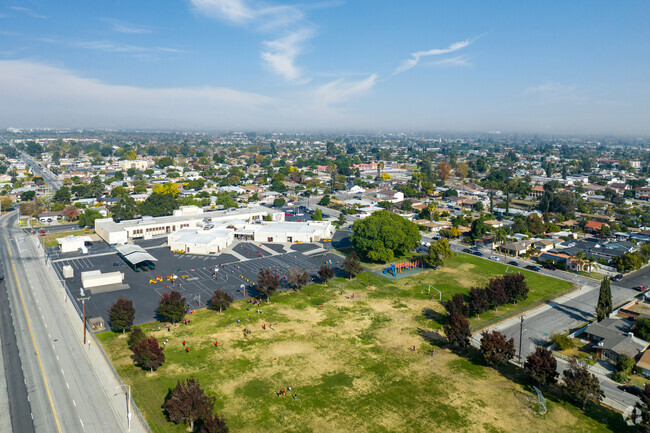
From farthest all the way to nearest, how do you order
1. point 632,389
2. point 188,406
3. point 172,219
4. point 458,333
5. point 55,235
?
point 172,219 → point 55,235 → point 458,333 → point 632,389 → point 188,406

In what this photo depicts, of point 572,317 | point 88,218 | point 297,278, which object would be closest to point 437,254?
point 572,317

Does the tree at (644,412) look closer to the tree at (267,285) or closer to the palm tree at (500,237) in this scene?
the tree at (267,285)

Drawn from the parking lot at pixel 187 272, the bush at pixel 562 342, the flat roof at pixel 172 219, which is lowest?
the bush at pixel 562 342

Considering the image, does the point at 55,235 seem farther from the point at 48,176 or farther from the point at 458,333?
the point at 48,176

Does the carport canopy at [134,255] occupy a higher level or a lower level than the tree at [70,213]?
lower

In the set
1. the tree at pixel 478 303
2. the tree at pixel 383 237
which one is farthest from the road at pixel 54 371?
the tree at pixel 383 237

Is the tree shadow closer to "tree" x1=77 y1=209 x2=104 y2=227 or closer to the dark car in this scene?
the dark car
